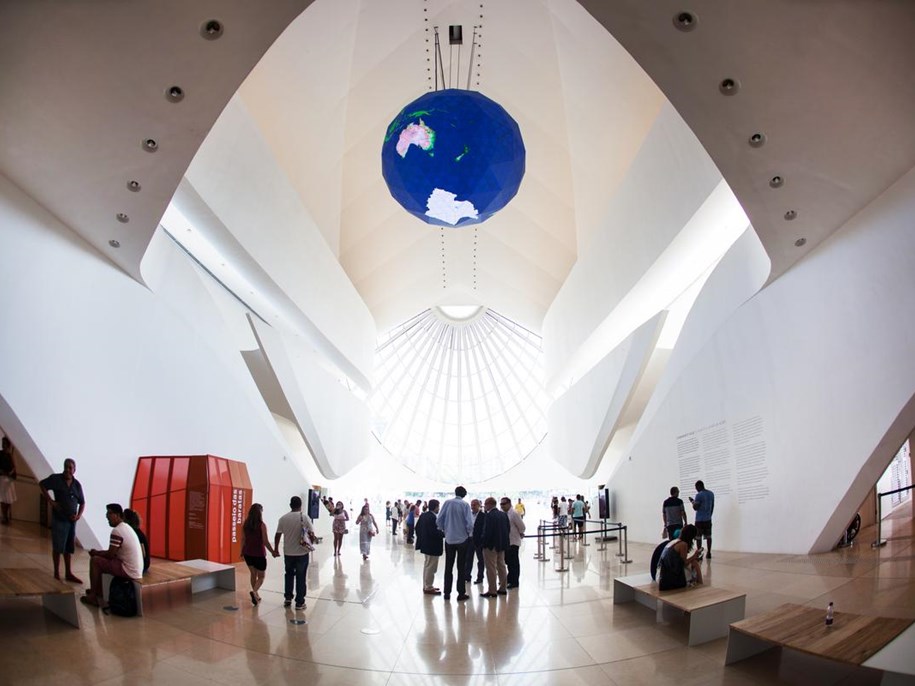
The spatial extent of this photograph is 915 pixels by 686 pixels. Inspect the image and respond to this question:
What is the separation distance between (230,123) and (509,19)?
7.58 metres

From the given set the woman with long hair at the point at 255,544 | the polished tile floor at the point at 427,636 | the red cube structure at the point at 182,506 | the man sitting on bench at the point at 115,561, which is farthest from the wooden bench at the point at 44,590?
the red cube structure at the point at 182,506

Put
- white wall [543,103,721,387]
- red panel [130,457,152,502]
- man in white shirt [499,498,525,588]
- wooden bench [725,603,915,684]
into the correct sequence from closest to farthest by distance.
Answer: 1. wooden bench [725,603,915,684]
2. man in white shirt [499,498,525,588]
3. red panel [130,457,152,502]
4. white wall [543,103,721,387]

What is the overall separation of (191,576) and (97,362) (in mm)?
3709

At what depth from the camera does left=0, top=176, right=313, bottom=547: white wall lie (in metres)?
7.27

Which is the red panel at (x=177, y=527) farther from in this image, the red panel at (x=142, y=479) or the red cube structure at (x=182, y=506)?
the red panel at (x=142, y=479)

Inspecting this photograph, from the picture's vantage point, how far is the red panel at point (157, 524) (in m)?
10.0

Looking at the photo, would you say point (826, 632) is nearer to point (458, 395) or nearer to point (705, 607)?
point (705, 607)

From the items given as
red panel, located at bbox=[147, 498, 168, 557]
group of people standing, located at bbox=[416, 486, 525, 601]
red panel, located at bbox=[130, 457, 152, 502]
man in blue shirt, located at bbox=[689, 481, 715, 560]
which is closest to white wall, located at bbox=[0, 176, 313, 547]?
red panel, located at bbox=[130, 457, 152, 502]

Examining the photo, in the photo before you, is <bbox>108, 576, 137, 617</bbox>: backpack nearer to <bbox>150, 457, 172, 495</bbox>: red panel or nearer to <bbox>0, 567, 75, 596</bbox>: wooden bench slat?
<bbox>0, 567, 75, 596</bbox>: wooden bench slat

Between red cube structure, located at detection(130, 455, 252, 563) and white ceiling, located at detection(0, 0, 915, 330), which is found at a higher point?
white ceiling, located at detection(0, 0, 915, 330)

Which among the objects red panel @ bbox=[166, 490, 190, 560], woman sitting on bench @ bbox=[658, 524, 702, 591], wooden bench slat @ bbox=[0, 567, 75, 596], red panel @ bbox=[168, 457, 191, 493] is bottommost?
red panel @ bbox=[166, 490, 190, 560]

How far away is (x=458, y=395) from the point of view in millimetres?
41000

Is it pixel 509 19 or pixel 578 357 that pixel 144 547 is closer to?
pixel 509 19

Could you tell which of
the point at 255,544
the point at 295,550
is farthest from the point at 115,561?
the point at 295,550
